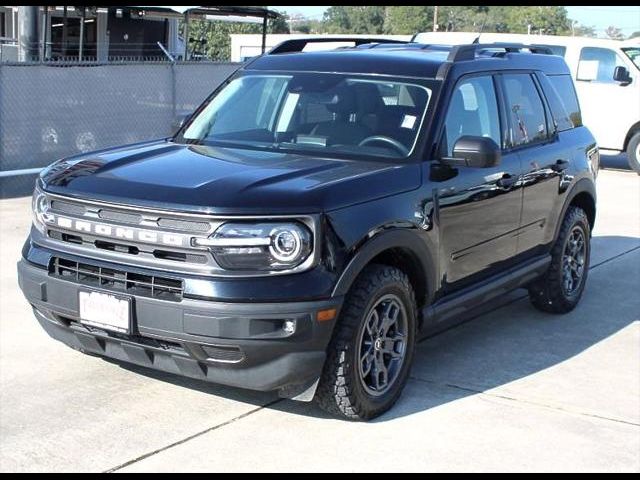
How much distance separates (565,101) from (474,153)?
238 centimetres

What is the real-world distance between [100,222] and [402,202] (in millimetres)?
1537

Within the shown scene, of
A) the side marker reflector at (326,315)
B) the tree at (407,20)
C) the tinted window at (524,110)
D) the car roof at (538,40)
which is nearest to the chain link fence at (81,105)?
the car roof at (538,40)

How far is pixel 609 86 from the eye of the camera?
15.9 metres

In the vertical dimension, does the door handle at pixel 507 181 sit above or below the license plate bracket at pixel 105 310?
above

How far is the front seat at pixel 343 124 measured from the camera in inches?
212

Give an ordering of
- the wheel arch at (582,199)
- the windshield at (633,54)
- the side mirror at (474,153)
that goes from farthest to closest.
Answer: the windshield at (633,54)
the wheel arch at (582,199)
the side mirror at (474,153)

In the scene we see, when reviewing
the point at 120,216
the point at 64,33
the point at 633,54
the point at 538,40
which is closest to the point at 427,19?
the point at 64,33

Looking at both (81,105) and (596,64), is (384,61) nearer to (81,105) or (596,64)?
(81,105)

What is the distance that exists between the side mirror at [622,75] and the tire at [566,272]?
9145mm

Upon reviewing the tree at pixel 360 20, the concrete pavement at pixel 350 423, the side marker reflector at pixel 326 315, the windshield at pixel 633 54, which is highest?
the tree at pixel 360 20

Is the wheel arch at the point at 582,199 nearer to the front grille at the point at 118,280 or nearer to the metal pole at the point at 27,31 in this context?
the front grille at the point at 118,280

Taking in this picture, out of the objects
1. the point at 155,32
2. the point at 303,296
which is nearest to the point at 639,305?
the point at 303,296

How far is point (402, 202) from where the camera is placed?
192 inches

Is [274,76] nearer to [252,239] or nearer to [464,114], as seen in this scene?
[464,114]
